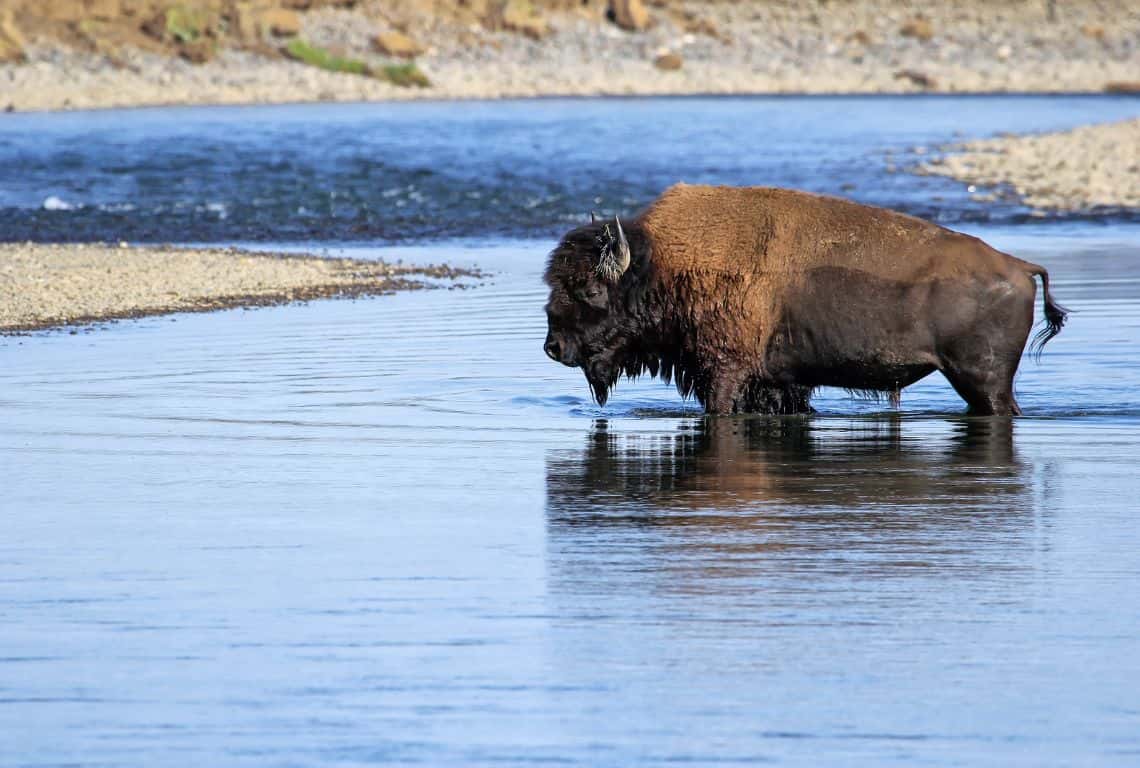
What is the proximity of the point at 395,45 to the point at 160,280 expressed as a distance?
174ft

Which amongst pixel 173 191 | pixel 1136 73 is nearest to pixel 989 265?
pixel 173 191

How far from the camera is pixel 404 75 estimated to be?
6750cm

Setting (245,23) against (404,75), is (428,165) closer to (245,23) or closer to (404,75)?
(245,23)

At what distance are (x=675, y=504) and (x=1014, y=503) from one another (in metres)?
1.42

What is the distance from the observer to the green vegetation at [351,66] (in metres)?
66.4

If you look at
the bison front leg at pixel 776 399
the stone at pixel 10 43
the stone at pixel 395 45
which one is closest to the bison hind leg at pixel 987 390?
the bison front leg at pixel 776 399

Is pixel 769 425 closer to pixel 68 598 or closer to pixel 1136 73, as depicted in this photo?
pixel 68 598

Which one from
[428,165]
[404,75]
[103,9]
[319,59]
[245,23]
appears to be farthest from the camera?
[404,75]

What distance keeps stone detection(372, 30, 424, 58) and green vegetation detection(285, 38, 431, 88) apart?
1614 millimetres

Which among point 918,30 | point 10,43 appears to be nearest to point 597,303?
point 10,43

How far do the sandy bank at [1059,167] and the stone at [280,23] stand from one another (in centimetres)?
3198

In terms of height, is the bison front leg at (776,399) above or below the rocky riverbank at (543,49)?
above

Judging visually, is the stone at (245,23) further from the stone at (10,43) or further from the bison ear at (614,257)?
the bison ear at (614,257)

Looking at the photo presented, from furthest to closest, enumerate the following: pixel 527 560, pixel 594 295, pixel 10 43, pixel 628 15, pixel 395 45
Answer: pixel 628 15 < pixel 395 45 < pixel 10 43 < pixel 594 295 < pixel 527 560
